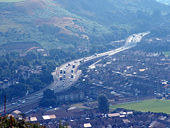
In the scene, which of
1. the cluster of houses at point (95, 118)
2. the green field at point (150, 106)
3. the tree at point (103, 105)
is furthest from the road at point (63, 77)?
the green field at point (150, 106)

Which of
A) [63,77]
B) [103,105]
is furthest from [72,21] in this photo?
[103,105]

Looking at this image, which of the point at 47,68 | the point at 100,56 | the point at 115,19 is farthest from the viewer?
the point at 115,19

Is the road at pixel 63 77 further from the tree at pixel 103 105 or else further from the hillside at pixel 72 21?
the hillside at pixel 72 21

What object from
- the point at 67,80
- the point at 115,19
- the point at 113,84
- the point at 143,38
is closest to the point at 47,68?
the point at 67,80

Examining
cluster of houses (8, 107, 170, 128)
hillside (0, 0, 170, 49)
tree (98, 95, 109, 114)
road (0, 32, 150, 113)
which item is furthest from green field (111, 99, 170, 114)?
hillside (0, 0, 170, 49)

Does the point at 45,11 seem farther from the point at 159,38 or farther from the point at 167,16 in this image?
the point at 167,16

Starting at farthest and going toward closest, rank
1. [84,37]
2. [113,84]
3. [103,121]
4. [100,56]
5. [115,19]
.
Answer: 1. [115,19]
2. [84,37]
3. [100,56]
4. [113,84]
5. [103,121]

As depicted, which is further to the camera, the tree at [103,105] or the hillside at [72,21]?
the hillside at [72,21]
